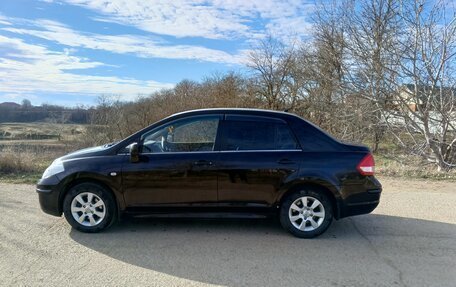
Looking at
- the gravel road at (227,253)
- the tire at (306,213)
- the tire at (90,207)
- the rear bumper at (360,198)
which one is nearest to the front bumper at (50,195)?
the tire at (90,207)

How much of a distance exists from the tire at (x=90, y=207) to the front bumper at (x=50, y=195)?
0.12 metres

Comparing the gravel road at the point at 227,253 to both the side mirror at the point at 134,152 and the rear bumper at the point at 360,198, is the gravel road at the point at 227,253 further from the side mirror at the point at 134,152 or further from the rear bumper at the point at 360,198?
the side mirror at the point at 134,152

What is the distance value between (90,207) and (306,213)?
2.89m

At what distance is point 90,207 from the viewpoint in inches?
195

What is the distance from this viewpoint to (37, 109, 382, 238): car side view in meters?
4.88

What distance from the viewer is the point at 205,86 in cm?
2692

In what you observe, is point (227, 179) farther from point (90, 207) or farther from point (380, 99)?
point (380, 99)

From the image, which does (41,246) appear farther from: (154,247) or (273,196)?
(273,196)

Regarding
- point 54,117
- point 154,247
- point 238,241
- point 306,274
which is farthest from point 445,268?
point 54,117

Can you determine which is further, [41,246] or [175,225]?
[175,225]

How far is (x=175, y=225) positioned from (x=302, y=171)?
1.98 meters

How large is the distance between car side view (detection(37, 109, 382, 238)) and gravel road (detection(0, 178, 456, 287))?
318mm

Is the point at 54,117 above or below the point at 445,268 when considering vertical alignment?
above

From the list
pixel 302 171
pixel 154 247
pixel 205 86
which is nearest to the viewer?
pixel 154 247
